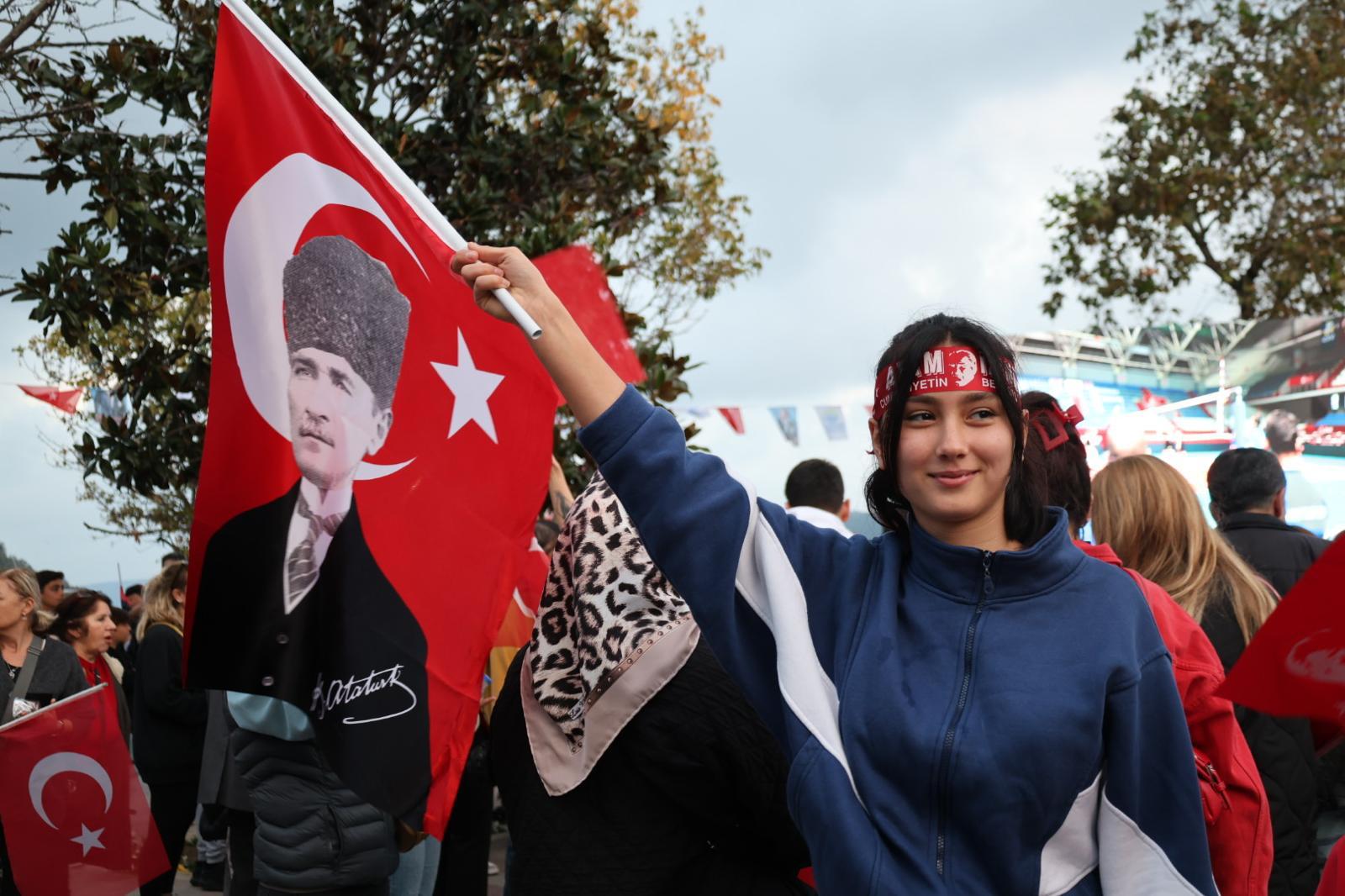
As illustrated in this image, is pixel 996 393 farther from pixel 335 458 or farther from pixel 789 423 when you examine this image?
pixel 789 423

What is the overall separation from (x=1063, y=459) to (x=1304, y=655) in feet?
3.00

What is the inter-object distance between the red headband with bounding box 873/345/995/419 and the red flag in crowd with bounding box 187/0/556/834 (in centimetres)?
130

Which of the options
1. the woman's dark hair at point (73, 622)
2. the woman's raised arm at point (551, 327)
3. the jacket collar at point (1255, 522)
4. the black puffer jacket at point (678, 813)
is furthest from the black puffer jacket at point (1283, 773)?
the woman's dark hair at point (73, 622)

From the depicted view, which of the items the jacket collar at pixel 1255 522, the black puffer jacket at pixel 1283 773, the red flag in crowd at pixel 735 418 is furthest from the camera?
the red flag in crowd at pixel 735 418

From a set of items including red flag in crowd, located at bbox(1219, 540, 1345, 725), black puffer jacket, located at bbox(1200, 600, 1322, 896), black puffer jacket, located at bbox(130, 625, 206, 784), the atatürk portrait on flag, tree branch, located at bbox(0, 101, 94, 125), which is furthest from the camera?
black puffer jacket, located at bbox(130, 625, 206, 784)

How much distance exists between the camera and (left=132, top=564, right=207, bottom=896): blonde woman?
721cm

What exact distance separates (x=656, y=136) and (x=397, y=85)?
1626mm

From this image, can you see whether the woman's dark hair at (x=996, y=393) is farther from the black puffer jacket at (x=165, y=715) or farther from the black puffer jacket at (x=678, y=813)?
the black puffer jacket at (x=165, y=715)

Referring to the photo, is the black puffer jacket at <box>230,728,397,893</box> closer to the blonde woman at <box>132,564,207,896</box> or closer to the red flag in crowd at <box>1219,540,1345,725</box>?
the red flag in crowd at <box>1219,540,1345,725</box>

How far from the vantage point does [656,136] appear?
8.48m

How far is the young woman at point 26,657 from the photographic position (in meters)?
6.24

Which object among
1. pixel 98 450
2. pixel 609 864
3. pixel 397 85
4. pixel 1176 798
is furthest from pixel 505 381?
pixel 397 85

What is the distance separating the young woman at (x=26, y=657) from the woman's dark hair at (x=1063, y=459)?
492cm

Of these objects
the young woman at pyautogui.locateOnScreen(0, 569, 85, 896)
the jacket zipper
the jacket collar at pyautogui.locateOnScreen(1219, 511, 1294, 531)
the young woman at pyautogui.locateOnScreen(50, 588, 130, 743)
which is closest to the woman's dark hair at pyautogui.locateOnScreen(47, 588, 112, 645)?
the young woman at pyautogui.locateOnScreen(50, 588, 130, 743)
